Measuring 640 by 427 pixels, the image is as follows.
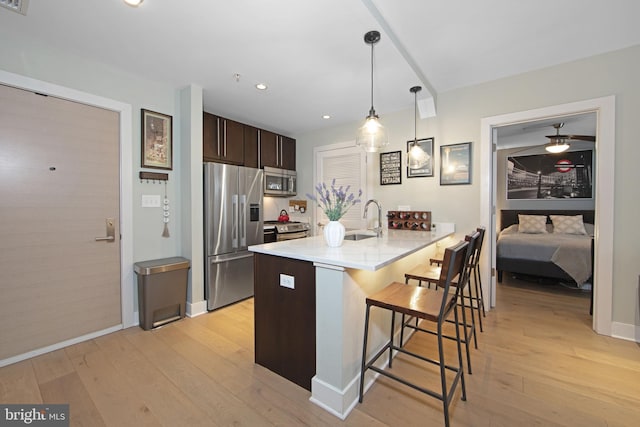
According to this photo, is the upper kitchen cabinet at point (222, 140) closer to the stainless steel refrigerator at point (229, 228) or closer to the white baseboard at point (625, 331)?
the stainless steel refrigerator at point (229, 228)

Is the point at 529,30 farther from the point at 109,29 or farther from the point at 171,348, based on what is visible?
the point at 171,348

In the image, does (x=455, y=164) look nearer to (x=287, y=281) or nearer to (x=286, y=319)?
(x=287, y=281)

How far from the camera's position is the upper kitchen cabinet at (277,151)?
402cm

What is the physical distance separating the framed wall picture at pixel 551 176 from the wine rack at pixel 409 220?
388cm

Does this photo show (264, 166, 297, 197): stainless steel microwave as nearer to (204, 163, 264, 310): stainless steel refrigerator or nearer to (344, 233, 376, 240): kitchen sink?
(204, 163, 264, 310): stainless steel refrigerator

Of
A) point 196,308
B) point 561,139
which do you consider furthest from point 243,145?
point 561,139

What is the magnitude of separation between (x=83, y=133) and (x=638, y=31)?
4609 millimetres

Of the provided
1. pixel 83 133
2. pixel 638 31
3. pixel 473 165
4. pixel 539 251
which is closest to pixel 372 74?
pixel 473 165

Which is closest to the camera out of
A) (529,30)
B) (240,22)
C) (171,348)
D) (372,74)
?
(240,22)

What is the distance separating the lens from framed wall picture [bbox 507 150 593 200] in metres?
5.04

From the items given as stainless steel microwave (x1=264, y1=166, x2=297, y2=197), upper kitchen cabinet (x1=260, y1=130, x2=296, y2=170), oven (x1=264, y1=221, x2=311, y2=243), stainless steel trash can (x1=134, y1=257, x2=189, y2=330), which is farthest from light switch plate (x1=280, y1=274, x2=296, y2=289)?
A: upper kitchen cabinet (x1=260, y1=130, x2=296, y2=170)

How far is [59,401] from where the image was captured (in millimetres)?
1587

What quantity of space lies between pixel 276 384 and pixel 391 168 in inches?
113

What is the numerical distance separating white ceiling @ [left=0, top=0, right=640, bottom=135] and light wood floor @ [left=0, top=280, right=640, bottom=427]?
247 cm
